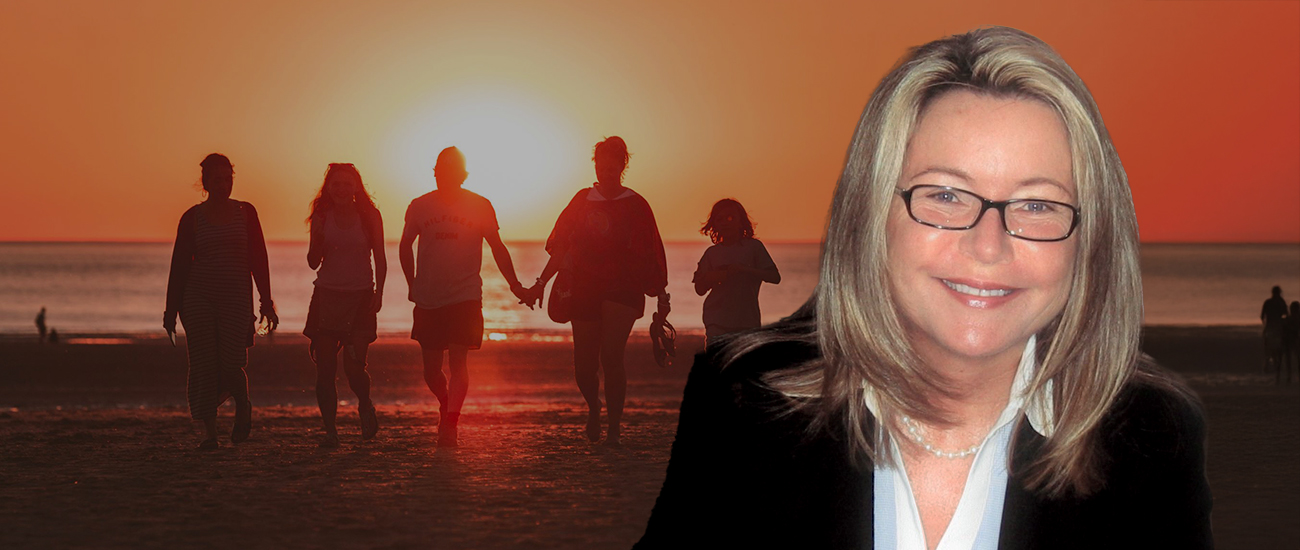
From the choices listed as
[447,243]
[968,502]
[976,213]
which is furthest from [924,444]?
[447,243]

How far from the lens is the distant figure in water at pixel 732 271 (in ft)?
32.1

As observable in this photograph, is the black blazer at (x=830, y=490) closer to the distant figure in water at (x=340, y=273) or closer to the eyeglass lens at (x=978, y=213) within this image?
the eyeglass lens at (x=978, y=213)

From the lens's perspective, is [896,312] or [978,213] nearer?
[978,213]

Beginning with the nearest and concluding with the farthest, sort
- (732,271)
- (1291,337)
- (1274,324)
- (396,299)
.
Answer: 1. (732,271)
2. (1291,337)
3. (1274,324)
4. (396,299)

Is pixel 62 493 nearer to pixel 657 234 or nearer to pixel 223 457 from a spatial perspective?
pixel 223 457

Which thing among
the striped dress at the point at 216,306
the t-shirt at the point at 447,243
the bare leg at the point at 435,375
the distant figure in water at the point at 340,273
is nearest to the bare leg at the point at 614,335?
the t-shirt at the point at 447,243

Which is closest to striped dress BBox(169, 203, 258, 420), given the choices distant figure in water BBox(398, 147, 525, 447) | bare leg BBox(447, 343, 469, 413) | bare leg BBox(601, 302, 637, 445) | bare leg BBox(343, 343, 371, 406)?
bare leg BBox(343, 343, 371, 406)

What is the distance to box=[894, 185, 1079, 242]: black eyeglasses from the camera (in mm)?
2211

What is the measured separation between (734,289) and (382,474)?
3189 millimetres

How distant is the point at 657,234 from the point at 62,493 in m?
4.28

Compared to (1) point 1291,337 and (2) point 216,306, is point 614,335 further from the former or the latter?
(1) point 1291,337

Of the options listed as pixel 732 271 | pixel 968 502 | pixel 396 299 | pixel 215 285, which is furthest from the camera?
pixel 396 299

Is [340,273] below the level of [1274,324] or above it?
above

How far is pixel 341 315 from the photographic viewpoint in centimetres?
935
